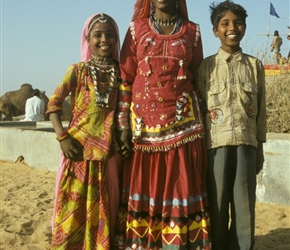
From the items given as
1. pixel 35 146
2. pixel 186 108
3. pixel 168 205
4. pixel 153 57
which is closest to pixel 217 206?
pixel 168 205

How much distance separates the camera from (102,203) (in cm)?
334

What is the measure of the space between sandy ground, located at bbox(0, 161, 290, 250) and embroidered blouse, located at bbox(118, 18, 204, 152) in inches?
70.7

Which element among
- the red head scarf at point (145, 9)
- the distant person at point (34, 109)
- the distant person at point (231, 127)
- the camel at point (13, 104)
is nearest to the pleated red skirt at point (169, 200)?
the distant person at point (231, 127)

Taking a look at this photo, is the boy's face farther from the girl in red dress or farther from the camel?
the camel

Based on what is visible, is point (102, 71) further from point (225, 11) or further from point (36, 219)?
point (36, 219)

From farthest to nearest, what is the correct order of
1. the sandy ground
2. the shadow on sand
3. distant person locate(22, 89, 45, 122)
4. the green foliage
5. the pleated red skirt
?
distant person locate(22, 89, 45, 122)
the green foliage
the sandy ground
the shadow on sand
the pleated red skirt

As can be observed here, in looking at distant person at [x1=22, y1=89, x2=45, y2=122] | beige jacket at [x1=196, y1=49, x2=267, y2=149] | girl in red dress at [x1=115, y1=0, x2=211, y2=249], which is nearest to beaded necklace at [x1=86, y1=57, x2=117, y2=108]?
girl in red dress at [x1=115, y1=0, x2=211, y2=249]

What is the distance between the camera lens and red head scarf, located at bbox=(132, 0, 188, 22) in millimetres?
3393

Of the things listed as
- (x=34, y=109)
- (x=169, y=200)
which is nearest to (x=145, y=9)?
(x=169, y=200)

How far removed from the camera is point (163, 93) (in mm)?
3232

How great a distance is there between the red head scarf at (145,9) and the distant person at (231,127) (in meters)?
0.22

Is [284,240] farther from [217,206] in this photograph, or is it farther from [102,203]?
[102,203]

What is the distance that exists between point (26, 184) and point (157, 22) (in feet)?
15.6

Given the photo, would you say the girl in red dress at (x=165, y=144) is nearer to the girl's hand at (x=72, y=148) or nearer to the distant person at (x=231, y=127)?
the distant person at (x=231, y=127)
